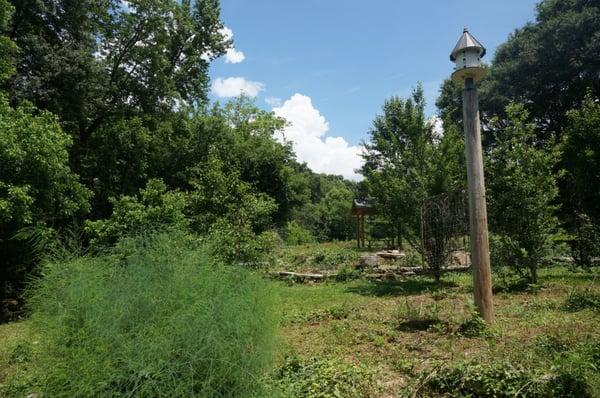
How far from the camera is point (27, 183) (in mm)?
8539

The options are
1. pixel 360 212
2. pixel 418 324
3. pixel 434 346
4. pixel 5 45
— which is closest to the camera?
pixel 434 346

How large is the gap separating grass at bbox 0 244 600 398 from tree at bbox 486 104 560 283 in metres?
0.72

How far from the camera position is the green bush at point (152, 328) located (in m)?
2.69

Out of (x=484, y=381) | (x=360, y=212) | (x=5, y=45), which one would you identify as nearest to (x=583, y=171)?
(x=360, y=212)

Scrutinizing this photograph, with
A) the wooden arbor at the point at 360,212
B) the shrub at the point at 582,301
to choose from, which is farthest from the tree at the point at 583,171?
the wooden arbor at the point at 360,212

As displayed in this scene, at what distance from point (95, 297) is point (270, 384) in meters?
1.46

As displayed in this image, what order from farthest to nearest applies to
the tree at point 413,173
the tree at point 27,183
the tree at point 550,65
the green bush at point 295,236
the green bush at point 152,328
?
the green bush at point 295,236 < the tree at point 550,65 < the tree at point 413,173 < the tree at point 27,183 < the green bush at point 152,328

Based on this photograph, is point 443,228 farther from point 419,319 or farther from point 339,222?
point 339,222

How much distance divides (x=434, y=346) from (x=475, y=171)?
6.92ft

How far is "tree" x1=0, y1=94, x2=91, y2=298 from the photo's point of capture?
791cm

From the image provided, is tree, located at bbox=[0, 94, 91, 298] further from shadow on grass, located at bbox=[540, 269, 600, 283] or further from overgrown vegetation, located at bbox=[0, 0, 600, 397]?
shadow on grass, located at bbox=[540, 269, 600, 283]

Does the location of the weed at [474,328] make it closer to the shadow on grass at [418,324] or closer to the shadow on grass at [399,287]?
the shadow on grass at [418,324]

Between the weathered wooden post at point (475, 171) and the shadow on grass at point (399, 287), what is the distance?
3652 millimetres

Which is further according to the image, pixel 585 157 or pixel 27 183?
pixel 585 157
